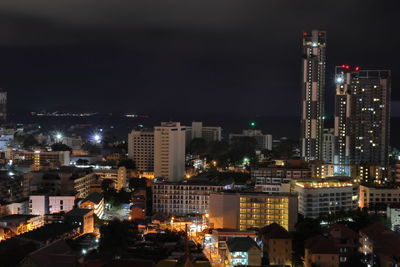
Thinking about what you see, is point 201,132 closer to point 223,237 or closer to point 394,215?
point 394,215

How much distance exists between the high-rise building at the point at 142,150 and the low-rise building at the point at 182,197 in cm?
517

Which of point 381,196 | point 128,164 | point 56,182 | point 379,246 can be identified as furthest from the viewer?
point 128,164

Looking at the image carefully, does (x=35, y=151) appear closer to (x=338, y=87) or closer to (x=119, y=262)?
(x=338, y=87)

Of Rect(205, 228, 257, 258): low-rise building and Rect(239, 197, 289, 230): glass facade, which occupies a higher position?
Rect(239, 197, 289, 230): glass facade

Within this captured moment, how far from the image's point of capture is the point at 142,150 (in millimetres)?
16703

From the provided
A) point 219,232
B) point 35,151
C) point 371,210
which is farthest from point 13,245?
point 35,151

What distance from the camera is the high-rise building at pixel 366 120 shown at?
54.1ft

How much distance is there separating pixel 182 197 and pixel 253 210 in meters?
2.23

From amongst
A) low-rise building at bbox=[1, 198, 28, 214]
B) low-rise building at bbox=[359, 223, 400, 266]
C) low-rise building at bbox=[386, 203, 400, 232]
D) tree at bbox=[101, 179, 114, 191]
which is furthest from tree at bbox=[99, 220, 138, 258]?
low-rise building at bbox=[386, 203, 400, 232]

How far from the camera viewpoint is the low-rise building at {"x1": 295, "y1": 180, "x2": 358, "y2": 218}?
9.99m

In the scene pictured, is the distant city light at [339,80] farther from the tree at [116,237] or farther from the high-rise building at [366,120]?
the tree at [116,237]

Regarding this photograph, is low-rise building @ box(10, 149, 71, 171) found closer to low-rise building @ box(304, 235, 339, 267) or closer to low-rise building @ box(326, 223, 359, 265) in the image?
low-rise building @ box(326, 223, 359, 265)

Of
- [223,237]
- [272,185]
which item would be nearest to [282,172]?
[272,185]

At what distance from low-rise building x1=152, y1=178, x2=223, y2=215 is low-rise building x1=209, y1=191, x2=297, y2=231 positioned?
1643 mm
